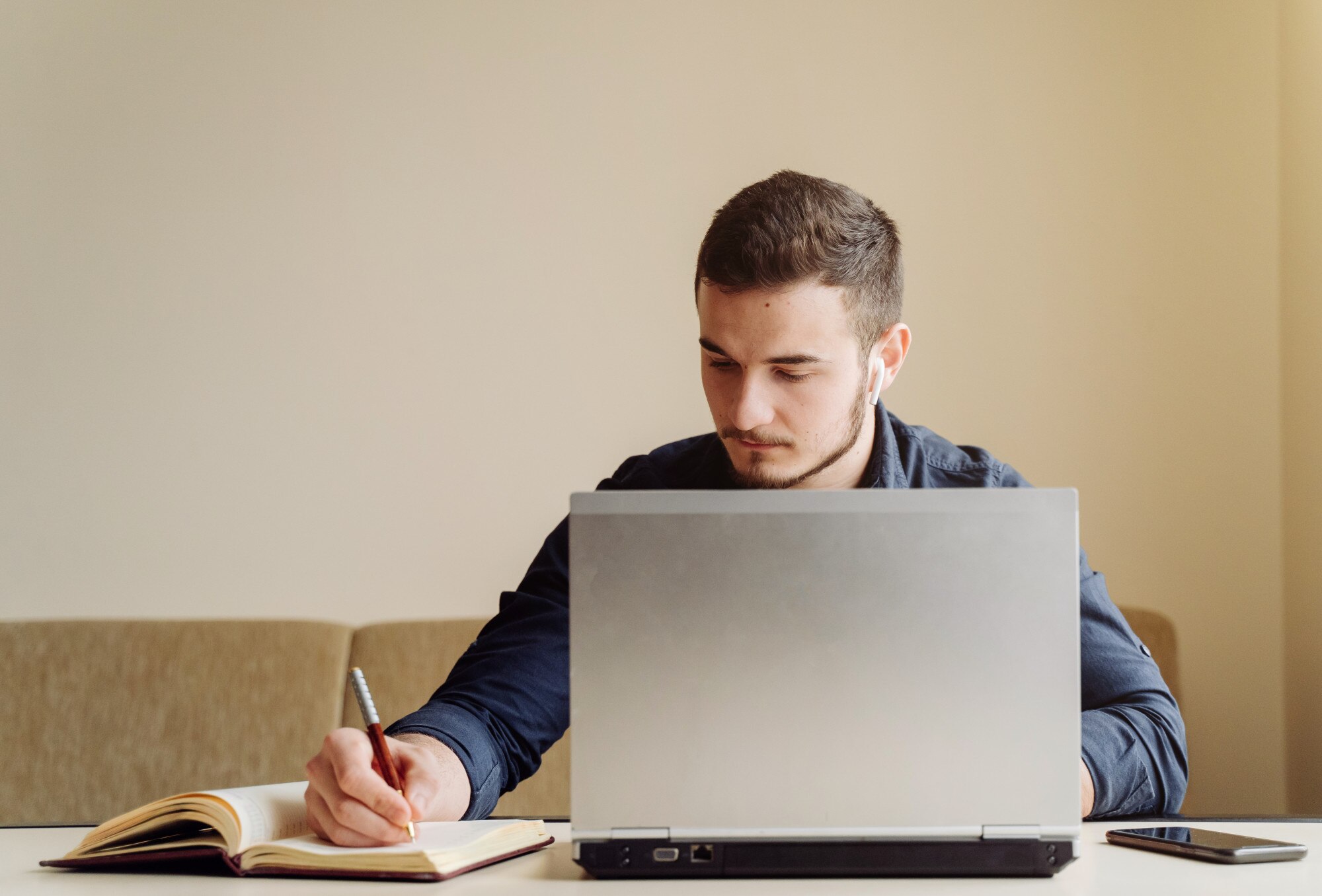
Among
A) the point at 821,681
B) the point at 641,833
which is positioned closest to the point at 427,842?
the point at 641,833

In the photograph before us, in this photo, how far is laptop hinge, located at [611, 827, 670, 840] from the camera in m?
0.66

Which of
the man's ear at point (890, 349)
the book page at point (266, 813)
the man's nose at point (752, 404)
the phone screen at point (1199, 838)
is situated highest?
the man's ear at point (890, 349)

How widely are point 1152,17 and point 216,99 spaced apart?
1.87 metres

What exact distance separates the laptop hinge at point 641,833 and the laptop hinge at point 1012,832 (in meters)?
0.19

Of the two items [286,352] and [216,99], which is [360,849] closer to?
[286,352]

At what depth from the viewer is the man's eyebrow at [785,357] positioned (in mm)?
1188

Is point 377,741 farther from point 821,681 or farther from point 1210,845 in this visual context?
point 1210,845

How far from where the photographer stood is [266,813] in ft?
2.59

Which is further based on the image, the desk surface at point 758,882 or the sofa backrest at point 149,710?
the sofa backrest at point 149,710

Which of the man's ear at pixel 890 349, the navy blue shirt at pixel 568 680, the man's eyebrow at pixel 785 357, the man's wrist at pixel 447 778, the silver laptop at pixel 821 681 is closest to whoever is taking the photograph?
the silver laptop at pixel 821 681

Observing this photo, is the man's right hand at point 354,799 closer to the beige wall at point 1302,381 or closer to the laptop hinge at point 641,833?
the laptop hinge at point 641,833

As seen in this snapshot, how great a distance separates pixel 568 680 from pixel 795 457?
35 cm

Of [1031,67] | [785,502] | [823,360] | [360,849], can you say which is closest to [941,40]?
[1031,67]

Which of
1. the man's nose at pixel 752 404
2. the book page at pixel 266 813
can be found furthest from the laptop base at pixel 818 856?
the man's nose at pixel 752 404
